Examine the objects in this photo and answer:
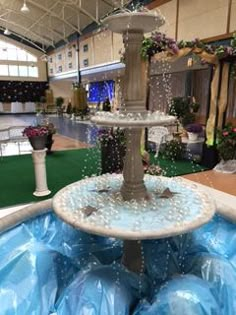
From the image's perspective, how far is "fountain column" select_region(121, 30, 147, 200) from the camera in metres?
1.59

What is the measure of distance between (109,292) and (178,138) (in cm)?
537

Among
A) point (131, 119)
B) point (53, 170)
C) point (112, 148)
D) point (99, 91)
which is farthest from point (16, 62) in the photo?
point (131, 119)

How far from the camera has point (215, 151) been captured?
5.52m

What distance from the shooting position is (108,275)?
5.50ft

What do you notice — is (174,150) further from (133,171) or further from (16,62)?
(16,62)

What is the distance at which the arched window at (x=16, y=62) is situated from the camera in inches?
850

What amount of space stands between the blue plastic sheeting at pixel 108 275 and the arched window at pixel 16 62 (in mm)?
22125

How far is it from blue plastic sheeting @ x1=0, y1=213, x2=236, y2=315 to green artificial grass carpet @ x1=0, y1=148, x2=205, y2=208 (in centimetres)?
174

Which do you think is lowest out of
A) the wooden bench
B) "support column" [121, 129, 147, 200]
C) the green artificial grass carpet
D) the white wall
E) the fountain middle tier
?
the green artificial grass carpet

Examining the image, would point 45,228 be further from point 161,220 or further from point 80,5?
point 80,5

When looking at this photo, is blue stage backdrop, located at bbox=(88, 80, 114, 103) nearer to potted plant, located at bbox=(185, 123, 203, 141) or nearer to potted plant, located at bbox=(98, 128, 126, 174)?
potted plant, located at bbox=(185, 123, 203, 141)

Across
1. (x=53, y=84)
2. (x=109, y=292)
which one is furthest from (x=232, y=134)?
(x=53, y=84)

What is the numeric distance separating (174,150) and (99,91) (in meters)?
11.9

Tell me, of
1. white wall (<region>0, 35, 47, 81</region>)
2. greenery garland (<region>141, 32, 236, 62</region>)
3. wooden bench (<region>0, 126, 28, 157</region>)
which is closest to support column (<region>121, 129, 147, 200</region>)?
greenery garland (<region>141, 32, 236, 62</region>)
